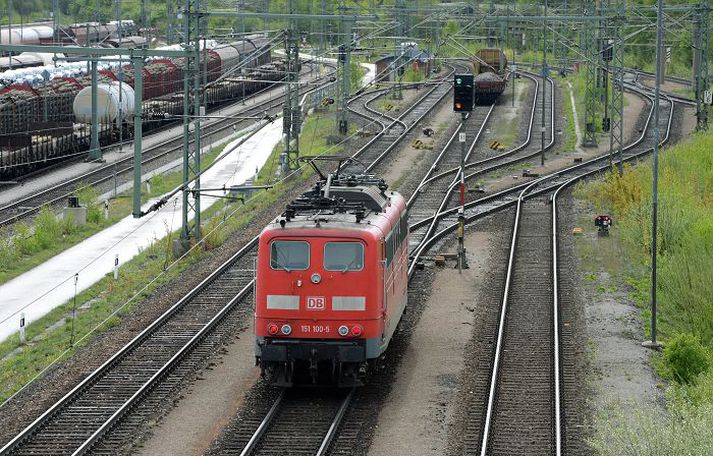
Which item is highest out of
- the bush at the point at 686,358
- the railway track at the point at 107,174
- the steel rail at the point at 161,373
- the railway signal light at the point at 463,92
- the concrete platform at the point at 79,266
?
the railway signal light at the point at 463,92

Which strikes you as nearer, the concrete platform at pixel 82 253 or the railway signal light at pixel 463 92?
the concrete platform at pixel 82 253

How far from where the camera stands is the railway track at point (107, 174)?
1594 inches

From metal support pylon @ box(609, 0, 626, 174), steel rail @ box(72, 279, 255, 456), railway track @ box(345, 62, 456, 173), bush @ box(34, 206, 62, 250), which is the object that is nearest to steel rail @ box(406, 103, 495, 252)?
railway track @ box(345, 62, 456, 173)

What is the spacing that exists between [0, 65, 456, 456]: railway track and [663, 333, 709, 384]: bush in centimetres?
798

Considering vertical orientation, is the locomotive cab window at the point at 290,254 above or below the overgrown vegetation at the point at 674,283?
above

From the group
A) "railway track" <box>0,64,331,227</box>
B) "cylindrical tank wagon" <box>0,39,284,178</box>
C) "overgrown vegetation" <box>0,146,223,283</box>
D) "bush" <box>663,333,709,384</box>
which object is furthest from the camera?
"cylindrical tank wagon" <box>0,39,284,178</box>

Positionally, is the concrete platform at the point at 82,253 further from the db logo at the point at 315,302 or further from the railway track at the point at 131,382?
the db logo at the point at 315,302

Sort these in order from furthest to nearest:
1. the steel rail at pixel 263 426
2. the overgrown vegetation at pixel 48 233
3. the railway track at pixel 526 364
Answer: the overgrown vegetation at pixel 48 233
the railway track at pixel 526 364
the steel rail at pixel 263 426

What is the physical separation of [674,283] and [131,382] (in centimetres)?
Answer: 1090

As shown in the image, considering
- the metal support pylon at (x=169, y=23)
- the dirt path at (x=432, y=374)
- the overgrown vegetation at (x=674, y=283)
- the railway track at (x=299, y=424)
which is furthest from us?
the metal support pylon at (x=169, y=23)

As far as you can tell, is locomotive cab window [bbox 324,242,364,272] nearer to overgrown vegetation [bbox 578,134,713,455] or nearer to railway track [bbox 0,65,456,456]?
railway track [bbox 0,65,456,456]

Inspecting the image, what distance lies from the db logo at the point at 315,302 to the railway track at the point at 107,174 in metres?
11.5

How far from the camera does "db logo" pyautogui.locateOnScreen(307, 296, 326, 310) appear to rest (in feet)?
62.2

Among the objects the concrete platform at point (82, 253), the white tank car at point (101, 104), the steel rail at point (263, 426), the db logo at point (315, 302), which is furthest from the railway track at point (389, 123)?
the steel rail at point (263, 426)
